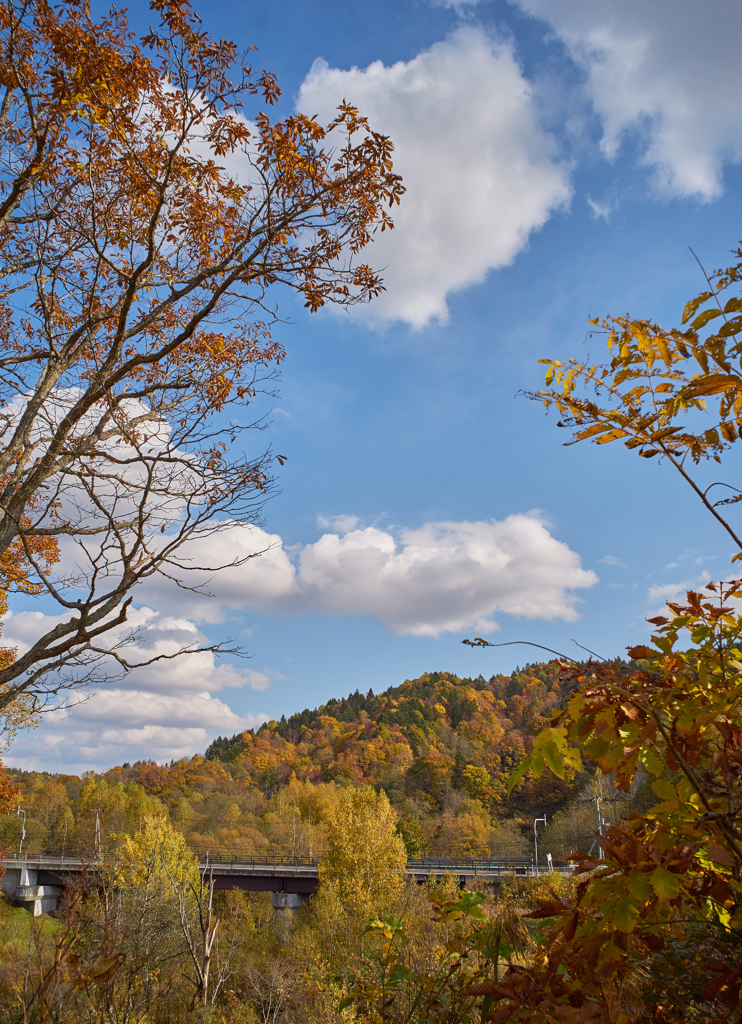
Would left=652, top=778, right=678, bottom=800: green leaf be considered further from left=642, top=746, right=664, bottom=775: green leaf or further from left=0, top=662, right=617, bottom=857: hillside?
left=0, top=662, right=617, bottom=857: hillside

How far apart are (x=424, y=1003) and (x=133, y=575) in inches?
145

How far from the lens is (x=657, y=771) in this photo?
4.47 ft

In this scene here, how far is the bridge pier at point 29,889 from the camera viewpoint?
4188 cm

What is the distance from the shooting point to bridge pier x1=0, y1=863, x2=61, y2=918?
137 feet

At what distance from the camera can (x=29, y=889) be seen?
42.3 meters

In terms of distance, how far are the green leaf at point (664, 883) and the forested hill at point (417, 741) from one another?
178ft

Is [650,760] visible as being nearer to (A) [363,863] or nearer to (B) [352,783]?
(A) [363,863]

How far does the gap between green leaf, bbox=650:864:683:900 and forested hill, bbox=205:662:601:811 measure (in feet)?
178

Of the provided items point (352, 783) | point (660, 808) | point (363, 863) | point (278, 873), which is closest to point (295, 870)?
point (278, 873)

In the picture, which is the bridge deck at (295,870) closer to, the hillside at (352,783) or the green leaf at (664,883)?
the hillside at (352,783)

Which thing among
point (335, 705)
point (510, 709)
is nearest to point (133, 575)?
point (510, 709)

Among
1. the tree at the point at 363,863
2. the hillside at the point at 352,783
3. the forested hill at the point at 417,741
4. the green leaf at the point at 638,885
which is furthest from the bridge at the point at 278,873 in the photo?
the green leaf at the point at 638,885

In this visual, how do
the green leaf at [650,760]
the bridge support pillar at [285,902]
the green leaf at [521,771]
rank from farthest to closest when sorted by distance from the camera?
the bridge support pillar at [285,902]
the green leaf at [650,760]
the green leaf at [521,771]

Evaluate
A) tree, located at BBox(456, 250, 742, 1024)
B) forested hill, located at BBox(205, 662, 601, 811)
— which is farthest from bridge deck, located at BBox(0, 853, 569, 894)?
tree, located at BBox(456, 250, 742, 1024)
